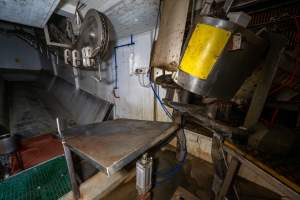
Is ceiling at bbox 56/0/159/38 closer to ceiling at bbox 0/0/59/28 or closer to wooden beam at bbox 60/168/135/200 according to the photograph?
ceiling at bbox 0/0/59/28

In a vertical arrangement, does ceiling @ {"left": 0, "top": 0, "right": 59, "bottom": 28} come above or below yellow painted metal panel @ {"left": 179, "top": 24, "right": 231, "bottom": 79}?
above

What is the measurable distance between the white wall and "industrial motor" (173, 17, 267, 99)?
7.21 m

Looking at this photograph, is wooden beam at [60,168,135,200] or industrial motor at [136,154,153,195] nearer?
industrial motor at [136,154,153,195]

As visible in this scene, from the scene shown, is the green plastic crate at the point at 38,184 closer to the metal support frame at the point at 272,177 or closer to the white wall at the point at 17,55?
the metal support frame at the point at 272,177

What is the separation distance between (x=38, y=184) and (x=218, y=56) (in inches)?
79.1

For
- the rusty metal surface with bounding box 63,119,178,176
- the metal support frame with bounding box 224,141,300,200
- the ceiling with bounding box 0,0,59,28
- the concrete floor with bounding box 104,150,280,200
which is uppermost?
the ceiling with bounding box 0,0,59,28

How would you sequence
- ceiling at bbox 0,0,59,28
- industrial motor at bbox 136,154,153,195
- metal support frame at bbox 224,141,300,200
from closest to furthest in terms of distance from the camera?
metal support frame at bbox 224,141,300,200, industrial motor at bbox 136,154,153,195, ceiling at bbox 0,0,59,28

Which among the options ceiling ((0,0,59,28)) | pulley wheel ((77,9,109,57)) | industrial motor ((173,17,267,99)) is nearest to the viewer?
industrial motor ((173,17,267,99))

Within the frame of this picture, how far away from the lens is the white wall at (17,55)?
487 centimetres

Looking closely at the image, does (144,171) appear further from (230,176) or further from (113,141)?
(230,176)

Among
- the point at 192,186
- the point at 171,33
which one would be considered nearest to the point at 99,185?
the point at 192,186

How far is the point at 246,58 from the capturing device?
2.42 feet

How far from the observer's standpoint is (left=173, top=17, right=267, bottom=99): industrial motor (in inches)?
27.0

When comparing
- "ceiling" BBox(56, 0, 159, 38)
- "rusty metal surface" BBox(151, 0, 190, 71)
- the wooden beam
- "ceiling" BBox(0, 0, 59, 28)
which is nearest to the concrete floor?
the wooden beam
